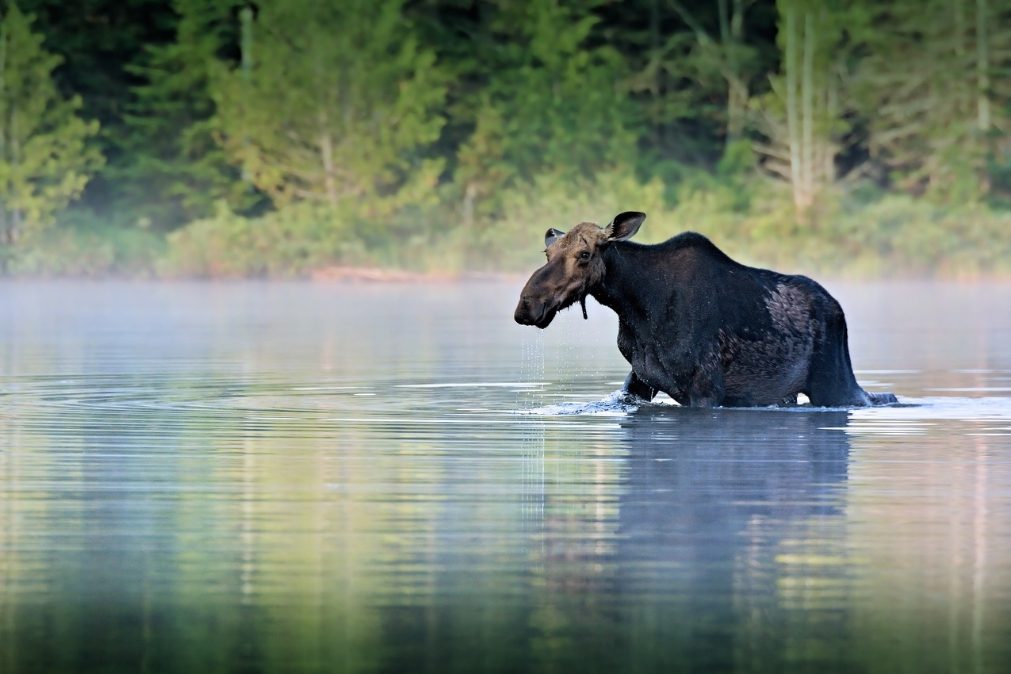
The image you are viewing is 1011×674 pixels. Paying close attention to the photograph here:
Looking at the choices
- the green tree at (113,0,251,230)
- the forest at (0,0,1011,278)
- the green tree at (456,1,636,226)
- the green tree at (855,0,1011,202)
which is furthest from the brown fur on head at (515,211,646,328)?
the green tree at (113,0,251,230)

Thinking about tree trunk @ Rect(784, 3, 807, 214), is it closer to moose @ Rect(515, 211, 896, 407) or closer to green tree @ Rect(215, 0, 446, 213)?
green tree @ Rect(215, 0, 446, 213)

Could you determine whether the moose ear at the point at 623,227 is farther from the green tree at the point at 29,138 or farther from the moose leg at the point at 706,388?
the green tree at the point at 29,138

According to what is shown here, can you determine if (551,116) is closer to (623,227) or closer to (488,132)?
(488,132)

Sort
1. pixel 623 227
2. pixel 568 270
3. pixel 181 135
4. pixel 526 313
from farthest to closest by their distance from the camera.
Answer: pixel 181 135 → pixel 623 227 → pixel 568 270 → pixel 526 313

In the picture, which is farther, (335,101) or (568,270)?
(335,101)

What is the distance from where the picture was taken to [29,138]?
234 feet

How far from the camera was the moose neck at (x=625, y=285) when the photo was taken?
16.9 m

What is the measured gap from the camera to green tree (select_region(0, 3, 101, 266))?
A: 6831 centimetres

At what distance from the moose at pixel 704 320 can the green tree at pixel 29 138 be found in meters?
51.9

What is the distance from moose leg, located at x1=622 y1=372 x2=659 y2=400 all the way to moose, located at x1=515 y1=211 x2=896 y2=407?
0.03ft

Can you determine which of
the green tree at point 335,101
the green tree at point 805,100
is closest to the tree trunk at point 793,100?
the green tree at point 805,100

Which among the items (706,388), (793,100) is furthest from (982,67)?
(706,388)

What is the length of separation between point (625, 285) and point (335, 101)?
53.4m

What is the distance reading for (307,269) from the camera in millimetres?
65375
